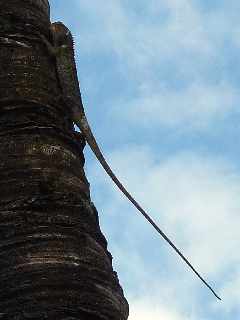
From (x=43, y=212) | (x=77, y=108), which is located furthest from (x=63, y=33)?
(x=43, y=212)

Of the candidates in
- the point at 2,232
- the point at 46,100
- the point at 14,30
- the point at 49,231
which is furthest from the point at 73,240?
the point at 14,30

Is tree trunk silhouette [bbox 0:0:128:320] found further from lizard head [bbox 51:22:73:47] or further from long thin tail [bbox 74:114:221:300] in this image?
lizard head [bbox 51:22:73:47]

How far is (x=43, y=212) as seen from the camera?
2764 mm

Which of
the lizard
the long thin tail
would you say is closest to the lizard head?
the lizard

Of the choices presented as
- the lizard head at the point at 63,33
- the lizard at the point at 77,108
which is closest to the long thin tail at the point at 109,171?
the lizard at the point at 77,108

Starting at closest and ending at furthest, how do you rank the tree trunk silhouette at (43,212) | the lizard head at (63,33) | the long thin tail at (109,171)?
the tree trunk silhouette at (43,212) < the long thin tail at (109,171) < the lizard head at (63,33)

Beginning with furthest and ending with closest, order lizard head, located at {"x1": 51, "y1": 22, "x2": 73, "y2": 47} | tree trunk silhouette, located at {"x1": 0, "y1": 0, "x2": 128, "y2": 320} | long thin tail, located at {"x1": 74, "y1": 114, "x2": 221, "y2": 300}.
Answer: lizard head, located at {"x1": 51, "y1": 22, "x2": 73, "y2": 47}, long thin tail, located at {"x1": 74, "y1": 114, "x2": 221, "y2": 300}, tree trunk silhouette, located at {"x1": 0, "y1": 0, "x2": 128, "y2": 320}

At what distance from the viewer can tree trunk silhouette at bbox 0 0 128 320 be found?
95.8 inches

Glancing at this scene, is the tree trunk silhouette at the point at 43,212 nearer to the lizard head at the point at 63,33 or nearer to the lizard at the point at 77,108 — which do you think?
the lizard at the point at 77,108

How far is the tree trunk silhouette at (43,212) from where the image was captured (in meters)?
2.43

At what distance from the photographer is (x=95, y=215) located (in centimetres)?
305

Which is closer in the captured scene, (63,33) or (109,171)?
(109,171)

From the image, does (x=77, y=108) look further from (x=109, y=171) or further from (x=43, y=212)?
(x=43, y=212)

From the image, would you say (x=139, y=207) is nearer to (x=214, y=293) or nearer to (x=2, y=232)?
(x=214, y=293)
